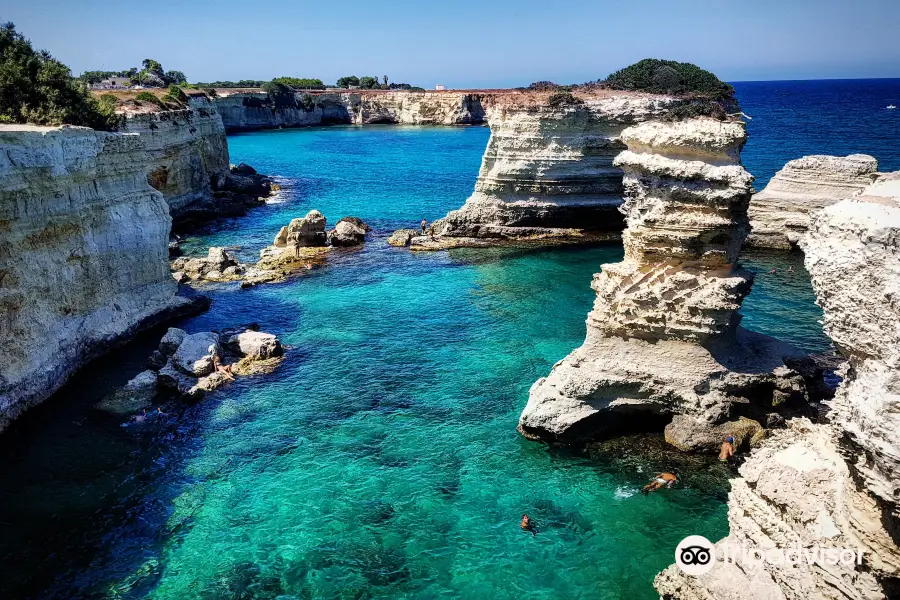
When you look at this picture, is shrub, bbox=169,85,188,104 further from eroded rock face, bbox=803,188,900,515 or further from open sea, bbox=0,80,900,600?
eroded rock face, bbox=803,188,900,515

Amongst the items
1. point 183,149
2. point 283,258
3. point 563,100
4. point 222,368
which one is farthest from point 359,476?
point 183,149

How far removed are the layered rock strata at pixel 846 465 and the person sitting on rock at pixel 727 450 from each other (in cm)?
652

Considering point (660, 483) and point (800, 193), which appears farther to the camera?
point (800, 193)

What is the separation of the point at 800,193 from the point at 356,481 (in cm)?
3032

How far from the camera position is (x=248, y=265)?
1342 inches

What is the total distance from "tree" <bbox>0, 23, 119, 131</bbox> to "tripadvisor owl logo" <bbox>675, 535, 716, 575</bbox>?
2517cm

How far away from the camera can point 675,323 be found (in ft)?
53.7

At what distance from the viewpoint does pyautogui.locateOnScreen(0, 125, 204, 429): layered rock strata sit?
1858 cm

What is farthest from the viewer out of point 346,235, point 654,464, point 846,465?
point 346,235

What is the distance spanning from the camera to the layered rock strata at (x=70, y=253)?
18.6 m

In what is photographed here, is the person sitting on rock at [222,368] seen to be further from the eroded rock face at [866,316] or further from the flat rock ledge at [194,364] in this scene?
the eroded rock face at [866,316]

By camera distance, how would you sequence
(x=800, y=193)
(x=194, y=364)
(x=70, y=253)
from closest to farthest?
(x=70, y=253) < (x=194, y=364) < (x=800, y=193)

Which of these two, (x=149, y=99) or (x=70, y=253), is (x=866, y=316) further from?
(x=149, y=99)

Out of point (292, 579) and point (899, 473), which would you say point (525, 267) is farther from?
point (899, 473)
